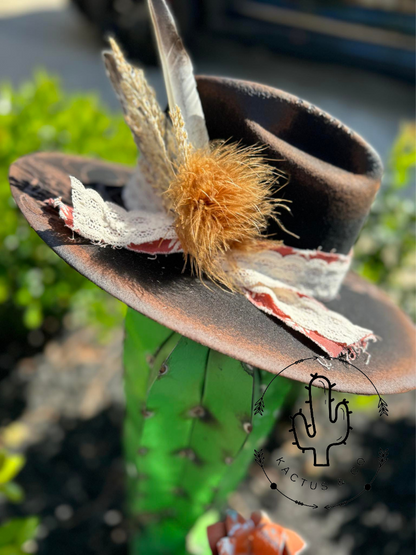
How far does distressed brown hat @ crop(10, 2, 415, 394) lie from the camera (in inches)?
30.2

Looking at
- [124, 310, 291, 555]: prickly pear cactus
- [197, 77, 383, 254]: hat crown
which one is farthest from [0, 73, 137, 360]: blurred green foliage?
[197, 77, 383, 254]: hat crown

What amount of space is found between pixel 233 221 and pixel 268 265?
0.15 metres

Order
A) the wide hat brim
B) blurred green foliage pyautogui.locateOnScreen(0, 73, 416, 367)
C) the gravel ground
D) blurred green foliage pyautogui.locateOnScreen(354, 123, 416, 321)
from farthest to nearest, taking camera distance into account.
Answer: blurred green foliage pyautogui.locateOnScreen(354, 123, 416, 321) → blurred green foliage pyautogui.locateOnScreen(0, 73, 416, 367) → the gravel ground → the wide hat brim

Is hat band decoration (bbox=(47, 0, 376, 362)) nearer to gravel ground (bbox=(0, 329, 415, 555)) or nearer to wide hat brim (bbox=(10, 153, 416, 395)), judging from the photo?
wide hat brim (bbox=(10, 153, 416, 395))

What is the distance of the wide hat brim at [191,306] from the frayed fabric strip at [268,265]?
21mm


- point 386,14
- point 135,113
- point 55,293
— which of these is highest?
point 386,14

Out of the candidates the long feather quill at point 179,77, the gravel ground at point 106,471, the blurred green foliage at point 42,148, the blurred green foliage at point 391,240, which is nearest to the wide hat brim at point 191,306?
the long feather quill at point 179,77

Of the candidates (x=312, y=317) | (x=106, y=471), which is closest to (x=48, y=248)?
(x=106, y=471)

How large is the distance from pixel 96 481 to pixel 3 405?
544 millimetres

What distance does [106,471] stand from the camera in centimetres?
186

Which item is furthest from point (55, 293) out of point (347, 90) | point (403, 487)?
point (347, 90)

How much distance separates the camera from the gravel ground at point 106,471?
1685 millimetres

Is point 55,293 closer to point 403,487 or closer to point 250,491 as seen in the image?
point 250,491

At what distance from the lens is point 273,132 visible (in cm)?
88
